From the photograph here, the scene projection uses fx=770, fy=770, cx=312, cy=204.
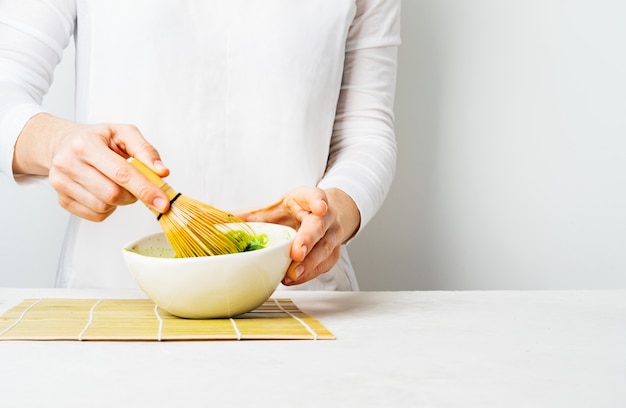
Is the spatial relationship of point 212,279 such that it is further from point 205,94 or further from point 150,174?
point 205,94

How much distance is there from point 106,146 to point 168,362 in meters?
0.35

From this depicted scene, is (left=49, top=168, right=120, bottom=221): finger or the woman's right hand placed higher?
the woman's right hand

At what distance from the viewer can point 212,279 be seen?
84 centimetres

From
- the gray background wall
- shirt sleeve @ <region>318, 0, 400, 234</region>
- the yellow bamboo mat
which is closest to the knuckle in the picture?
the yellow bamboo mat

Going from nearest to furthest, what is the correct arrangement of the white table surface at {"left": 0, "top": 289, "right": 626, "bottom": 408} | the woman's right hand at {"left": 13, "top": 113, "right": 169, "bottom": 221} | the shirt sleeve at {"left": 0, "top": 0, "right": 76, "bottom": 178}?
the white table surface at {"left": 0, "top": 289, "right": 626, "bottom": 408}, the woman's right hand at {"left": 13, "top": 113, "right": 169, "bottom": 221}, the shirt sleeve at {"left": 0, "top": 0, "right": 76, "bottom": 178}

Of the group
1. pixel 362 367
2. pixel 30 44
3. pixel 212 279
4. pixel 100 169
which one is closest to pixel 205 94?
pixel 30 44

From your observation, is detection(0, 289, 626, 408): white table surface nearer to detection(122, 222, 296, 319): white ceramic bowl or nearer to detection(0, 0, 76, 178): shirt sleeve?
detection(122, 222, 296, 319): white ceramic bowl

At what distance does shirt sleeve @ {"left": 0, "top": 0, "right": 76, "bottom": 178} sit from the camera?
47.7 inches

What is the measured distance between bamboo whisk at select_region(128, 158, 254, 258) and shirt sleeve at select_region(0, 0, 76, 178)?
0.37m

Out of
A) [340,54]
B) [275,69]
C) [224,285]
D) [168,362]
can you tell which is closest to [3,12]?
[275,69]

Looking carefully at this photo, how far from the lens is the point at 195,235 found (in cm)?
89

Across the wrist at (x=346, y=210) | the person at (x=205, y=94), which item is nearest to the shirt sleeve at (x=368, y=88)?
the person at (x=205, y=94)

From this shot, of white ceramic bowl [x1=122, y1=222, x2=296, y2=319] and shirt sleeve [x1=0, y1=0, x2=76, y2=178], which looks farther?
shirt sleeve [x1=0, y1=0, x2=76, y2=178]

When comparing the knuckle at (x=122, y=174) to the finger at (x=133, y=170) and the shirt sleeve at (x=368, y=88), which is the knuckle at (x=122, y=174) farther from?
the shirt sleeve at (x=368, y=88)
